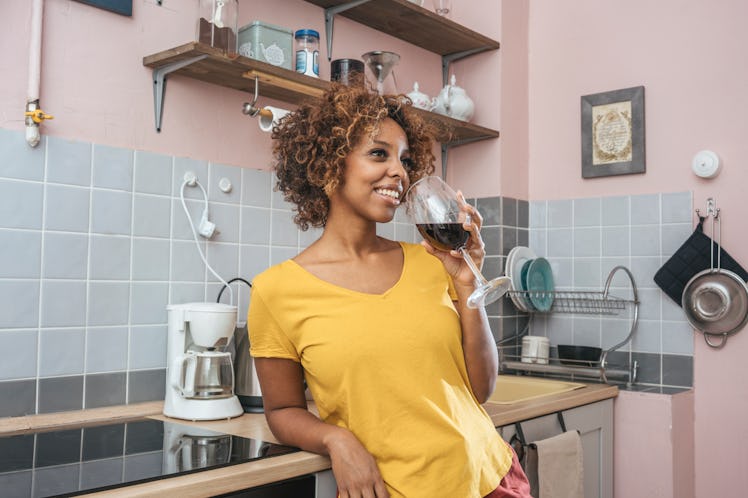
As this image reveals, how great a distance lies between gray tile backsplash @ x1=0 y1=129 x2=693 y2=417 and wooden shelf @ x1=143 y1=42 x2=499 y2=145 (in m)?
0.23

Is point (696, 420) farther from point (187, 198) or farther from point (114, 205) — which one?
point (114, 205)

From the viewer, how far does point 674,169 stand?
2.39 m

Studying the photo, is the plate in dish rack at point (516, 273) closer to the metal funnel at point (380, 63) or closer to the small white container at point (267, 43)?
the metal funnel at point (380, 63)

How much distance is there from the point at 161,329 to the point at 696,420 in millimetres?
1647

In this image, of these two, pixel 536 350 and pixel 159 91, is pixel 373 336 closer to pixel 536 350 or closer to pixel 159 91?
pixel 159 91

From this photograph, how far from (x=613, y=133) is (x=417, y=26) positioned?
0.77m

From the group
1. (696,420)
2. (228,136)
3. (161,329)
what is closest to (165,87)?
(228,136)

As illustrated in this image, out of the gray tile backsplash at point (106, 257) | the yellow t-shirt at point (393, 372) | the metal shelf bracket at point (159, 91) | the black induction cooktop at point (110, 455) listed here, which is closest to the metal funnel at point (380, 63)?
the gray tile backsplash at point (106, 257)

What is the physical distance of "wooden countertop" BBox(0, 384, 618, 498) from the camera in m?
1.11

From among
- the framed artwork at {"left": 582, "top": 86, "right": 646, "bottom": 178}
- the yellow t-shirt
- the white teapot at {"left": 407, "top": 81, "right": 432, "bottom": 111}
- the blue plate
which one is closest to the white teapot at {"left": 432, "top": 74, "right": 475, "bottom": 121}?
the white teapot at {"left": 407, "top": 81, "right": 432, "bottom": 111}

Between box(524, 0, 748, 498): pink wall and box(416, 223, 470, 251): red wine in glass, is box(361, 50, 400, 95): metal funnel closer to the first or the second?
box(524, 0, 748, 498): pink wall

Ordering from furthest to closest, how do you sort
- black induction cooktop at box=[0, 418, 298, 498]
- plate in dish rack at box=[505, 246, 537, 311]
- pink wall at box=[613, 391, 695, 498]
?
plate in dish rack at box=[505, 246, 537, 311]
pink wall at box=[613, 391, 695, 498]
black induction cooktop at box=[0, 418, 298, 498]

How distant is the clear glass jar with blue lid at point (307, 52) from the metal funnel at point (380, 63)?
8.5 inches

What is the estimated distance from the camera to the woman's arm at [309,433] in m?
1.18
